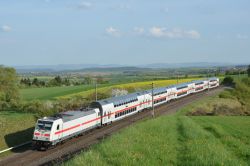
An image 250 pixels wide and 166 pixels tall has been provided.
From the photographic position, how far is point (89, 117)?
146 ft

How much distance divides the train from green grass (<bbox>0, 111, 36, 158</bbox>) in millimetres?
4389

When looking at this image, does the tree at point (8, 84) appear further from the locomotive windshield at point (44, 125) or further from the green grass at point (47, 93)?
the locomotive windshield at point (44, 125)

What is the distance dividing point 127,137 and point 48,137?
1505cm

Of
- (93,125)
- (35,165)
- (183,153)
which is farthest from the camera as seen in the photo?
(93,125)

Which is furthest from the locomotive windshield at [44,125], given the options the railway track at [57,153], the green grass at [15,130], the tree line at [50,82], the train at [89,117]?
the tree line at [50,82]

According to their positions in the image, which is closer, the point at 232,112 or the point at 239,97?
the point at 232,112

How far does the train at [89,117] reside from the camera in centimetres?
3681

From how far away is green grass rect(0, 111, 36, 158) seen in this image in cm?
4053

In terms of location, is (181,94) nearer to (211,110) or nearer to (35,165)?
(211,110)

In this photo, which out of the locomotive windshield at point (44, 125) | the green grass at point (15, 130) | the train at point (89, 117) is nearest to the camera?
the locomotive windshield at point (44, 125)

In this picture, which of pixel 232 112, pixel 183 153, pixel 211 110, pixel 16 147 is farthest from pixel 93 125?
pixel 232 112

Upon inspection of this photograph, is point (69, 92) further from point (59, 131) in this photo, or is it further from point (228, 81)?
point (228, 81)

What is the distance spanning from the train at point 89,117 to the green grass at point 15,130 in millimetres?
4389

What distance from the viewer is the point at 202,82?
109 meters
